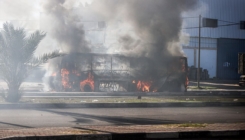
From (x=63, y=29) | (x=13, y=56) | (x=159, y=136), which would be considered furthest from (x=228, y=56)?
(x=159, y=136)

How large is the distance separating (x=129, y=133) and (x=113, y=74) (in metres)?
16.3

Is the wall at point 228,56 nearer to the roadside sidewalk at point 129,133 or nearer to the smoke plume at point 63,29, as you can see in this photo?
the smoke plume at point 63,29

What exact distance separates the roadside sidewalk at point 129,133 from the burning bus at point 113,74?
1515cm

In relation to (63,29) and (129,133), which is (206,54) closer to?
(63,29)

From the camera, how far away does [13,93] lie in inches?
643

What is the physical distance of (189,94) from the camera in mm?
20641

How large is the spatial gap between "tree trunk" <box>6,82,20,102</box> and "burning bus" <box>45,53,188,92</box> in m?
7.87

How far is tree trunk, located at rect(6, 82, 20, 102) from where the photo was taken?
53.3 ft

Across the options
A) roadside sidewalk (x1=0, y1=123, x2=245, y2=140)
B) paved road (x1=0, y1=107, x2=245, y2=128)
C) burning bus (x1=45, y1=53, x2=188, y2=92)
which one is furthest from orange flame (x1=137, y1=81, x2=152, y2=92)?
roadside sidewalk (x1=0, y1=123, x2=245, y2=140)

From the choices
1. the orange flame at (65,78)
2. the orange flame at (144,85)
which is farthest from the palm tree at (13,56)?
the orange flame at (144,85)

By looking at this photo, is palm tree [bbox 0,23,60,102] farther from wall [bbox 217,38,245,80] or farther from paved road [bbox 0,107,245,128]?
wall [bbox 217,38,245,80]

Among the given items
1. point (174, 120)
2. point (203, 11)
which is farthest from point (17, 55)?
point (203, 11)

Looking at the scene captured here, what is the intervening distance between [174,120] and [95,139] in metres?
4.29

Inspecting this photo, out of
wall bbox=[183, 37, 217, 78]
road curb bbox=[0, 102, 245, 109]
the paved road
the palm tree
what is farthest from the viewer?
wall bbox=[183, 37, 217, 78]
